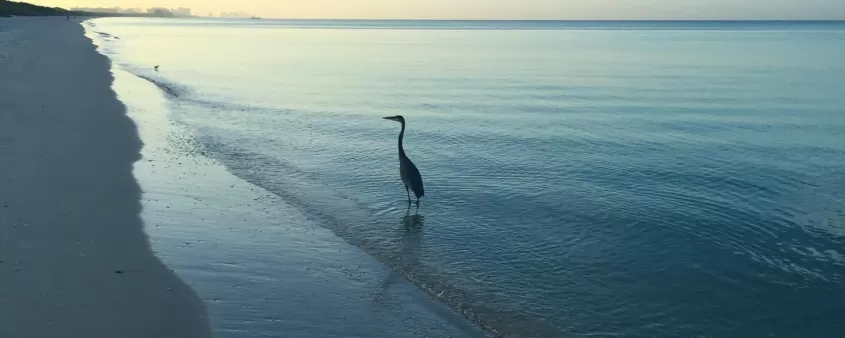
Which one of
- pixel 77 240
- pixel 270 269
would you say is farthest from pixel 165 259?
pixel 270 269

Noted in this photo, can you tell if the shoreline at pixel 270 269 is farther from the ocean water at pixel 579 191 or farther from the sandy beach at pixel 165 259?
the ocean water at pixel 579 191

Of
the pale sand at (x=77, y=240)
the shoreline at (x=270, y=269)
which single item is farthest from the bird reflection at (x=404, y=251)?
the pale sand at (x=77, y=240)

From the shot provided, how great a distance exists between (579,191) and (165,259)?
792cm

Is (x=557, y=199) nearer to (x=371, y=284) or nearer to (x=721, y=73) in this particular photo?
(x=371, y=284)

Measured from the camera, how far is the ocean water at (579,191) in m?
8.03

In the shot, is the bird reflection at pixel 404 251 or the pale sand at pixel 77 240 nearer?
the pale sand at pixel 77 240

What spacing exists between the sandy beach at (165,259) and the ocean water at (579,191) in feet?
1.54

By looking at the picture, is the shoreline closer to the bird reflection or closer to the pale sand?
the bird reflection

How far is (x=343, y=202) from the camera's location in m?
12.0

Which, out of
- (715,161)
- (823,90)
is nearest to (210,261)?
(715,161)

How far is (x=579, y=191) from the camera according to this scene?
512 inches

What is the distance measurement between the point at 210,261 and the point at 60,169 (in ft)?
16.3

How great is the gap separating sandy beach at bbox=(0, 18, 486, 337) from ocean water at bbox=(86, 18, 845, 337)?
47 cm

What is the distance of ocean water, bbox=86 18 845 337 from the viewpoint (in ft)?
26.3
